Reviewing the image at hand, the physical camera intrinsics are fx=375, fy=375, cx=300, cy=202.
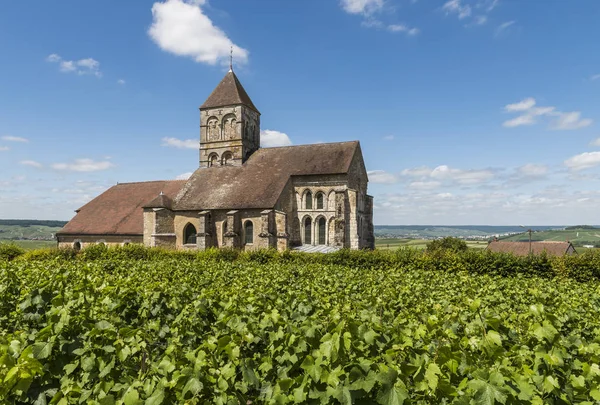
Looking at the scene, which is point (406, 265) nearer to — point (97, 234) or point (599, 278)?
point (599, 278)

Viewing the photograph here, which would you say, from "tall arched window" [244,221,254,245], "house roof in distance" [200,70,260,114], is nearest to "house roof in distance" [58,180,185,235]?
"tall arched window" [244,221,254,245]

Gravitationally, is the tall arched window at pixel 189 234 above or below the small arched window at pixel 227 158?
below

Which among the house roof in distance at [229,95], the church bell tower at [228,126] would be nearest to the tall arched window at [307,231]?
the church bell tower at [228,126]

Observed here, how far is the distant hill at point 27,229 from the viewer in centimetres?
14540

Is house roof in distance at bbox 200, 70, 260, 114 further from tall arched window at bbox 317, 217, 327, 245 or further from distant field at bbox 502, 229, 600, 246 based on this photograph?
distant field at bbox 502, 229, 600, 246

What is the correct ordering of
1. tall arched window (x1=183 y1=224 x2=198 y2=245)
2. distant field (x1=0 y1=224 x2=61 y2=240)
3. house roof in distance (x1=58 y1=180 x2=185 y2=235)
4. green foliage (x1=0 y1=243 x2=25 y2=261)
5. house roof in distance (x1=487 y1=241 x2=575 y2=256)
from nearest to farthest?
green foliage (x1=0 y1=243 x2=25 y2=261)
tall arched window (x1=183 y1=224 x2=198 y2=245)
house roof in distance (x1=58 y1=180 x2=185 y2=235)
house roof in distance (x1=487 y1=241 x2=575 y2=256)
distant field (x1=0 y1=224 x2=61 y2=240)

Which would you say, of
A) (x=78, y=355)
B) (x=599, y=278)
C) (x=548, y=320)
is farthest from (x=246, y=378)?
(x=599, y=278)

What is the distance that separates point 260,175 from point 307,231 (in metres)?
7.34

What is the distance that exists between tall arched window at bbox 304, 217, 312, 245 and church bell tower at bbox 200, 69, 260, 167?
1009 cm

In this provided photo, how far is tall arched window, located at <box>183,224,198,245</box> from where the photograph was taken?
36.4 meters

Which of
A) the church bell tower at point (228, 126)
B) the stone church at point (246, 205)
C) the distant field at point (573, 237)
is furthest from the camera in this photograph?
the distant field at point (573, 237)

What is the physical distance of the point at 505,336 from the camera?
483 centimetres

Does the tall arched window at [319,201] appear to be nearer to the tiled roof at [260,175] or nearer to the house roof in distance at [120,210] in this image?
the tiled roof at [260,175]

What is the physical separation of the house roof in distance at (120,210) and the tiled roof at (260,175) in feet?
10.3
